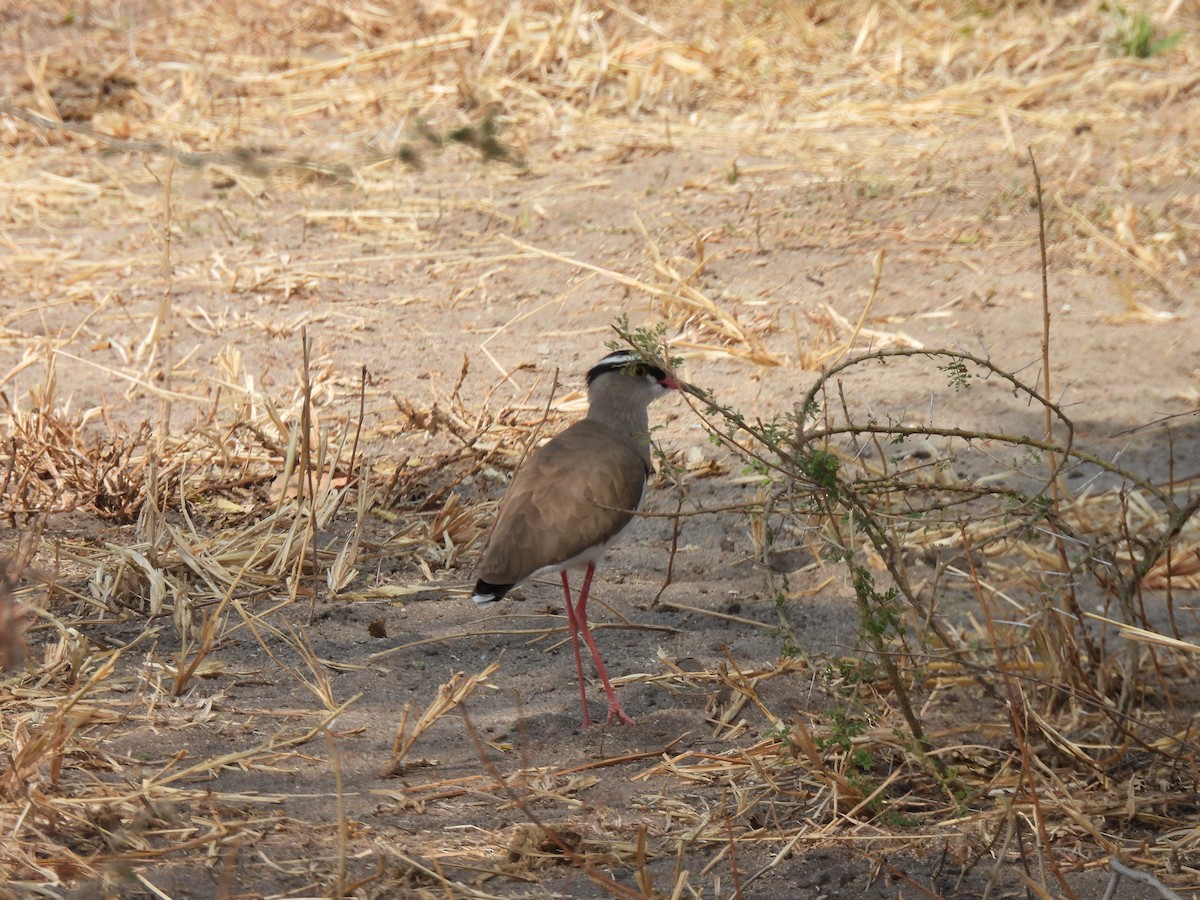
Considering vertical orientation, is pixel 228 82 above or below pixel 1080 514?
above

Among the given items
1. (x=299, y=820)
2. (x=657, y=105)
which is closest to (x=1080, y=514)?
(x=299, y=820)

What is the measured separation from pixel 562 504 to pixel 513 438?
186 cm

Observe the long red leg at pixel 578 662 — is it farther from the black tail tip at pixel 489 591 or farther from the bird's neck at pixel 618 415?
the bird's neck at pixel 618 415

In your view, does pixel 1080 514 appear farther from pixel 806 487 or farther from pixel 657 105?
pixel 657 105

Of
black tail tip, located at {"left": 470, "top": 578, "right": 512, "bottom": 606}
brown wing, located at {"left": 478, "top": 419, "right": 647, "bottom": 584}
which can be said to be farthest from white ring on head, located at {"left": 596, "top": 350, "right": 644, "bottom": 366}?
black tail tip, located at {"left": 470, "top": 578, "right": 512, "bottom": 606}

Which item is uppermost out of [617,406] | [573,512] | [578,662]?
[617,406]

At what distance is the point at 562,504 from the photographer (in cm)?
448

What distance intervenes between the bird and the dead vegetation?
295 millimetres

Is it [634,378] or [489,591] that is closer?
[489,591]

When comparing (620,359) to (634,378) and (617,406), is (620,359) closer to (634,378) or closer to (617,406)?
(634,378)

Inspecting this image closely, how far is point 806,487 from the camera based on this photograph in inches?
148

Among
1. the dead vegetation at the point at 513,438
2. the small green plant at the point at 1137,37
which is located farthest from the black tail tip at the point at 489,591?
the small green plant at the point at 1137,37

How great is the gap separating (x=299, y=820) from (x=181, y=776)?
1.18 ft

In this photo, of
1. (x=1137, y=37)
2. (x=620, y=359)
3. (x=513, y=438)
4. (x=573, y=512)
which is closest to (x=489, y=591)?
(x=573, y=512)
